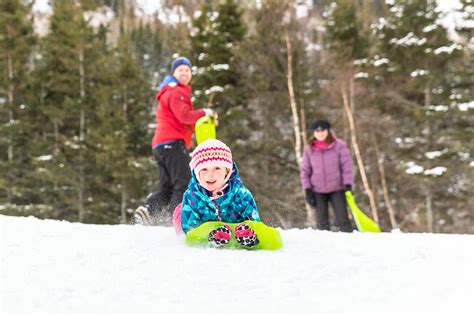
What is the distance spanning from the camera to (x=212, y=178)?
2.87 m

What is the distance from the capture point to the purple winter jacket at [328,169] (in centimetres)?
569

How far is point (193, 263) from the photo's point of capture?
2.00m

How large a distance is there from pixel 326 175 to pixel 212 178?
3200mm

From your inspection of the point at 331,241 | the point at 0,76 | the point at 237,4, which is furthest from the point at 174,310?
the point at 0,76

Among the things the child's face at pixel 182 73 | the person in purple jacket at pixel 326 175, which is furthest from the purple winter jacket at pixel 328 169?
the child's face at pixel 182 73

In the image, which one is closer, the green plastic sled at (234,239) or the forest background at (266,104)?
the green plastic sled at (234,239)

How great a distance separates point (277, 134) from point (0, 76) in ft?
39.3

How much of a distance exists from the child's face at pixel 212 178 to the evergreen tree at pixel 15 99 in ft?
52.7

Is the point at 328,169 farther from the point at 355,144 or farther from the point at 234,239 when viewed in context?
the point at 355,144

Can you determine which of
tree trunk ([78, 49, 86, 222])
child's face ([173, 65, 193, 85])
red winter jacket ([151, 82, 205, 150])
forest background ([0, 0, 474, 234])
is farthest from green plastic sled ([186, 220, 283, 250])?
tree trunk ([78, 49, 86, 222])

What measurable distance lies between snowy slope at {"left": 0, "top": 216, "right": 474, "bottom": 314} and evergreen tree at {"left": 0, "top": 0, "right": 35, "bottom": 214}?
53.2ft

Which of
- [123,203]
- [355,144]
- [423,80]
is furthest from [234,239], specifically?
[123,203]

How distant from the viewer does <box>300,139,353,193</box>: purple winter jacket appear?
224 inches

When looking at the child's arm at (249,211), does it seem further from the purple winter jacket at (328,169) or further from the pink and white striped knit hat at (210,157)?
the purple winter jacket at (328,169)
